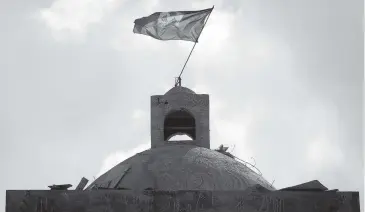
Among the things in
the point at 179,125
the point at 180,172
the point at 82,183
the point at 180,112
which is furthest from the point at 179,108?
the point at 82,183

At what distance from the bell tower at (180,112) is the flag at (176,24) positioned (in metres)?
2.79

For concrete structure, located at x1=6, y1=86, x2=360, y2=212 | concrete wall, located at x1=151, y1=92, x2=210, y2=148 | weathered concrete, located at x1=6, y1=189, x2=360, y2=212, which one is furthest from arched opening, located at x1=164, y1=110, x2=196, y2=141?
weathered concrete, located at x1=6, y1=189, x2=360, y2=212

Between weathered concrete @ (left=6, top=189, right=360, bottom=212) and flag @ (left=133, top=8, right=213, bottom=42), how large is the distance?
10.6 meters

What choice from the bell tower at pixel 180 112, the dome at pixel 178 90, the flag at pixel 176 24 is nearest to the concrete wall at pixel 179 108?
the bell tower at pixel 180 112

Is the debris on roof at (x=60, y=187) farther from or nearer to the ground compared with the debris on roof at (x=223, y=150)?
nearer to the ground

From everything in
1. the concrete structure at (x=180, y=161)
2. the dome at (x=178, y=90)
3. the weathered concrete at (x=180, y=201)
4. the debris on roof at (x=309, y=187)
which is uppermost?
the dome at (x=178, y=90)

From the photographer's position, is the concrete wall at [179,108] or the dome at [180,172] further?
the concrete wall at [179,108]

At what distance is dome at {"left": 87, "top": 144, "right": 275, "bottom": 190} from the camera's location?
140 feet

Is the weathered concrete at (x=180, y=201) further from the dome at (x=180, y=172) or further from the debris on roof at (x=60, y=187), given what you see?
the dome at (x=180, y=172)

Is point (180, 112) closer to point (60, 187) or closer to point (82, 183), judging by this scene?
point (82, 183)

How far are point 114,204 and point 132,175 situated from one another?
3508mm

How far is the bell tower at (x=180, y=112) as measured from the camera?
48.0 meters

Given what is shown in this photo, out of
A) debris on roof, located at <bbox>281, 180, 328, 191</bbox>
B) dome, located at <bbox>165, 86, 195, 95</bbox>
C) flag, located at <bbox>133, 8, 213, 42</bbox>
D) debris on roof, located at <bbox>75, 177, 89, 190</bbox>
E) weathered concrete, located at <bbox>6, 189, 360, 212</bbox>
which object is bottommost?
weathered concrete, located at <bbox>6, 189, 360, 212</bbox>

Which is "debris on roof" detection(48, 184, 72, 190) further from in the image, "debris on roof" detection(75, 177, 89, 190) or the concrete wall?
the concrete wall
